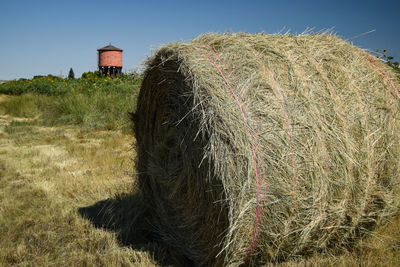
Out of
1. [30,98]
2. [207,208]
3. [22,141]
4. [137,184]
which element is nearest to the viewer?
[207,208]

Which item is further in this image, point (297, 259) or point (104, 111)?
point (104, 111)

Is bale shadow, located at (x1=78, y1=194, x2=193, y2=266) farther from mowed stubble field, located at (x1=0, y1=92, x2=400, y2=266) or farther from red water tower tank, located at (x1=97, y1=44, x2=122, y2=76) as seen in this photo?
red water tower tank, located at (x1=97, y1=44, x2=122, y2=76)

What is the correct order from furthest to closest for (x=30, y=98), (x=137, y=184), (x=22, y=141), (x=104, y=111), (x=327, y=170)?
(x=30, y=98)
(x=104, y=111)
(x=22, y=141)
(x=137, y=184)
(x=327, y=170)

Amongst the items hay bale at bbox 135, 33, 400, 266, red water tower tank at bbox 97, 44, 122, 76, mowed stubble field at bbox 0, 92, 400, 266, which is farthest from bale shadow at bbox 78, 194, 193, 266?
red water tower tank at bbox 97, 44, 122, 76

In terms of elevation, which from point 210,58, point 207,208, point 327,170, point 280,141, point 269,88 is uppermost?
point 210,58

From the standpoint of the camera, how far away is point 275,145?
8.65 feet

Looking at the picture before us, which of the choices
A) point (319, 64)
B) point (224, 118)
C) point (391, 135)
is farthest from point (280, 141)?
point (391, 135)

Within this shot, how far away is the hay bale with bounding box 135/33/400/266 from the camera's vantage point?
8.51 feet

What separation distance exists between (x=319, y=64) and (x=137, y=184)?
254 cm

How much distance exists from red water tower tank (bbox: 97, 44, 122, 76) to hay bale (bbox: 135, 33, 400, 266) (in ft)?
61.1

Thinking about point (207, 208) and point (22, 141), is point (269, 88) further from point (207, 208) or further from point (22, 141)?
point (22, 141)

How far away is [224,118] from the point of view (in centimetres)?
259

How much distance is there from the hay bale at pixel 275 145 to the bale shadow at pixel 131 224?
→ 151 mm

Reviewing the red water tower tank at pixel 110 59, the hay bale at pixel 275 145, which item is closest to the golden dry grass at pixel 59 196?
the hay bale at pixel 275 145
